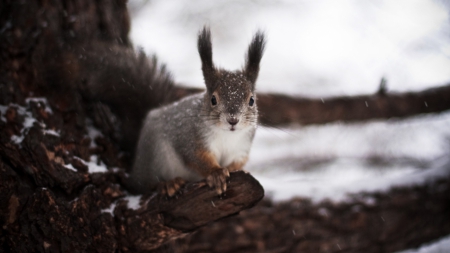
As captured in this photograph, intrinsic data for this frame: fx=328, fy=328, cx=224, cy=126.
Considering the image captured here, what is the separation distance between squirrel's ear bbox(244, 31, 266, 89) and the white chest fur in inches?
8.6

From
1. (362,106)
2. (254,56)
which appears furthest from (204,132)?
(362,106)

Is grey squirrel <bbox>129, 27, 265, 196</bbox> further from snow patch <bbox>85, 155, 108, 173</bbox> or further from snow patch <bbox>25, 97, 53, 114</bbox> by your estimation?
snow patch <bbox>25, 97, 53, 114</bbox>

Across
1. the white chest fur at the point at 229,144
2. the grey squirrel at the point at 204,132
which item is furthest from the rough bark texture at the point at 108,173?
the white chest fur at the point at 229,144

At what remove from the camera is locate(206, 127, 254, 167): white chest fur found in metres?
1.27

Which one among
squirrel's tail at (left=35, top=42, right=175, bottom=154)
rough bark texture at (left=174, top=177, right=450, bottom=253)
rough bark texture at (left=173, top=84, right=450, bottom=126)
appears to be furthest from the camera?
rough bark texture at (left=173, top=84, right=450, bottom=126)

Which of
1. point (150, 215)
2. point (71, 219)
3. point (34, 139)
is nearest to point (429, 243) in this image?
point (150, 215)

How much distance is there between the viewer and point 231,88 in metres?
1.20

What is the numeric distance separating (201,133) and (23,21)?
2.73 ft

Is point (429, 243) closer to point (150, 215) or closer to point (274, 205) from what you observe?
point (274, 205)

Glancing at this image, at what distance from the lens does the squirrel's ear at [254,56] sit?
1.22 meters

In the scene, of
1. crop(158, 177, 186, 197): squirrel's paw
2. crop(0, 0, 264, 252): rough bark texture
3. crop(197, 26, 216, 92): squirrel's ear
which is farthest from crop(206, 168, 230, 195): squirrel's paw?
crop(197, 26, 216, 92): squirrel's ear

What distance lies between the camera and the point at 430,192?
66.2 inches

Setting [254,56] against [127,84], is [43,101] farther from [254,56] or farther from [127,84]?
[254,56]

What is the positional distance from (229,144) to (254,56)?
358 millimetres
